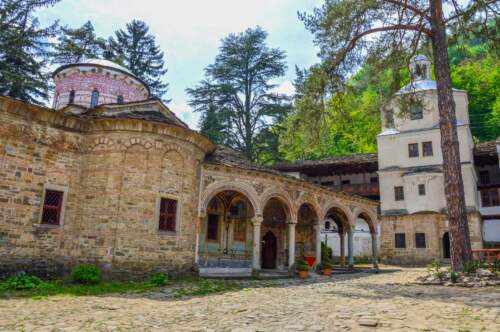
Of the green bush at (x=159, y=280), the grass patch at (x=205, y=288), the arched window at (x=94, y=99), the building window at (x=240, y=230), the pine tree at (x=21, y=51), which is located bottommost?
the grass patch at (x=205, y=288)

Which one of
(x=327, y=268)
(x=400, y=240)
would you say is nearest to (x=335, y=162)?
(x=400, y=240)

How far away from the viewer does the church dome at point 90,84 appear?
1775 centimetres

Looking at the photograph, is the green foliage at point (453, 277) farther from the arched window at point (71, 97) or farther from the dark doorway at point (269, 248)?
the arched window at point (71, 97)

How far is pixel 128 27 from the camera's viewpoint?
40781 mm

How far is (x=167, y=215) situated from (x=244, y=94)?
23.6 metres

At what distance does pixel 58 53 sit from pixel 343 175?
88.2ft

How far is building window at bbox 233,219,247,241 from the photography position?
16969mm

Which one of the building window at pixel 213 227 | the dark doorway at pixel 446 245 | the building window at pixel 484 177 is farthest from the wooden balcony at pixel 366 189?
the building window at pixel 213 227

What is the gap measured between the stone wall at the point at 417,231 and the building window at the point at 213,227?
1583cm

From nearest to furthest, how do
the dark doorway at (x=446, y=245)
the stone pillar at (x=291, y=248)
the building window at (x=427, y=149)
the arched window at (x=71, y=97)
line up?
the stone pillar at (x=291, y=248) → the arched window at (x=71, y=97) → the dark doorway at (x=446, y=245) → the building window at (x=427, y=149)

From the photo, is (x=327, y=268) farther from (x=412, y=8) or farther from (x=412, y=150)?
(x=412, y=150)

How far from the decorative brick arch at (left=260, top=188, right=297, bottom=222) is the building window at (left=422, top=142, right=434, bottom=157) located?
1549 cm

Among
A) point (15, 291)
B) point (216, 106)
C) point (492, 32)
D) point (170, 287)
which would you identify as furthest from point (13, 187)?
point (216, 106)

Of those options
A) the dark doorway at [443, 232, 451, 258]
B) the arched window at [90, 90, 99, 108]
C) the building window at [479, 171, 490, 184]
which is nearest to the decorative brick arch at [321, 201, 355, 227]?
the dark doorway at [443, 232, 451, 258]
